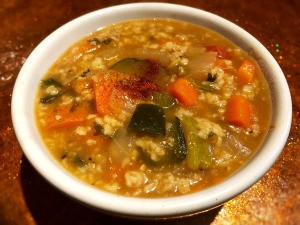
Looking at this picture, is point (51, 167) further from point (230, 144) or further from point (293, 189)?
point (293, 189)

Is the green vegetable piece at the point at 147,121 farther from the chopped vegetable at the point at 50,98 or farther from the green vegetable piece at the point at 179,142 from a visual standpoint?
the chopped vegetable at the point at 50,98

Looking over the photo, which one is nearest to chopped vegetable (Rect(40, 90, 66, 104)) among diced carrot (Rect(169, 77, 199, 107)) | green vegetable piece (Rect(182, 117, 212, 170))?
diced carrot (Rect(169, 77, 199, 107))

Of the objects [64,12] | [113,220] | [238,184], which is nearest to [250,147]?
[238,184]

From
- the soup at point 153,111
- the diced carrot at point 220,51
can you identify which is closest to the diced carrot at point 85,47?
the soup at point 153,111

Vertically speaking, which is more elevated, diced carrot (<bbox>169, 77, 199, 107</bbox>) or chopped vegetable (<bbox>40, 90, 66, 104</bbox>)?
diced carrot (<bbox>169, 77, 199, 107</bbox>)

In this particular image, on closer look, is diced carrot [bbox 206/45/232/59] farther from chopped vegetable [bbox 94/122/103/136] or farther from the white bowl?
chopped vegetable [bbox 94/122/103/136]
